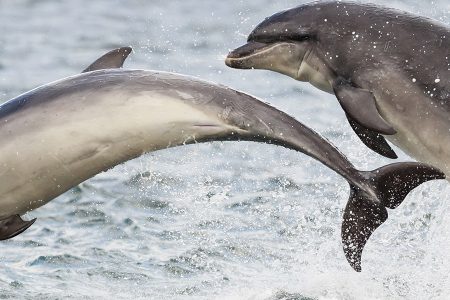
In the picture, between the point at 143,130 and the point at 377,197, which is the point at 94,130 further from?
the point at 377,197

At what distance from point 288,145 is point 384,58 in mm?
1271

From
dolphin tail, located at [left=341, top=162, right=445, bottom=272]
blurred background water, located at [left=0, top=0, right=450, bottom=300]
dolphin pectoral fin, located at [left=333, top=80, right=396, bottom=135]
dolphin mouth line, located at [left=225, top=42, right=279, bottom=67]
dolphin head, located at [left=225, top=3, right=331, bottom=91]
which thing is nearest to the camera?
dolphin tail, located at [left=341, top=162, right=445, bottom=272]

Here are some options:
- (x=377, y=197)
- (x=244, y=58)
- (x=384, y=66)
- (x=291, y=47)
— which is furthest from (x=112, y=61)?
(x=377, y=197)

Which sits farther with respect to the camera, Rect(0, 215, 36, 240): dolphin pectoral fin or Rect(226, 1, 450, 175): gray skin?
Rect(226, 1, 450, 175): gray skin

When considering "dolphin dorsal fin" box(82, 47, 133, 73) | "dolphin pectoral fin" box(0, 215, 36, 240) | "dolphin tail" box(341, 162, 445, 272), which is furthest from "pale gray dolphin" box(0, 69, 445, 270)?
"dolphin dorsal fin" box(82, 47, 133, 73)

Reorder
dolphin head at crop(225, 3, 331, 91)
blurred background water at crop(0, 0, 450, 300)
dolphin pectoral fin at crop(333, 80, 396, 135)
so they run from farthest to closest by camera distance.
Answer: blurred background water at crop(0, 0, 450, 300)
dolphin head at crop(225, 3, 331, 91)
dolphin pectoral fin at crop(333, 80, 396, 135)

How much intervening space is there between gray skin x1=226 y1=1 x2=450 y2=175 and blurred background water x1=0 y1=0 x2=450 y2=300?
880mm

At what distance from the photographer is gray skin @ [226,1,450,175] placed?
386 inches

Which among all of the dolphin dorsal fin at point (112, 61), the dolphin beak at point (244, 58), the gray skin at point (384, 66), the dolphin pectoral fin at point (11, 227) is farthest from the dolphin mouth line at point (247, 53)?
the dolphin pectoral fin at point (11, 227)

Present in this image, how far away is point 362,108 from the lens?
9586 mm

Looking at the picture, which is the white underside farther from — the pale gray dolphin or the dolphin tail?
the dolphin tail

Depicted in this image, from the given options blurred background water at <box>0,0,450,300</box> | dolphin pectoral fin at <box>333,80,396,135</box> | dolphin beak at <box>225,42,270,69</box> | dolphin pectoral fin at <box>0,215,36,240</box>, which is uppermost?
dolphin beak at <box>225,42,270,69</box>

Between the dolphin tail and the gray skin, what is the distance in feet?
1.43

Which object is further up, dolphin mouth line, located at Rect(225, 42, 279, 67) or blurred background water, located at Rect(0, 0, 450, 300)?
dolphin mouth line, located at Rect(225, 42, 279, 67)
